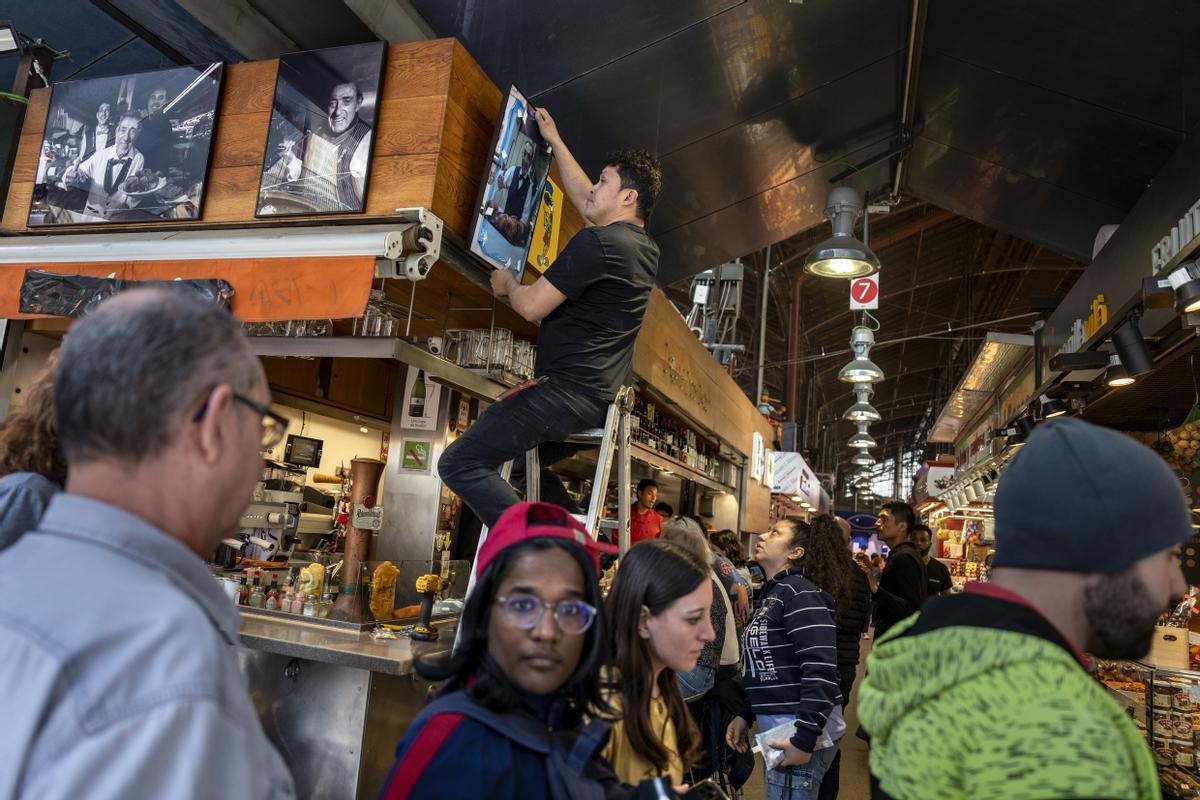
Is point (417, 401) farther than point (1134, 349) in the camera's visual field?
Yes

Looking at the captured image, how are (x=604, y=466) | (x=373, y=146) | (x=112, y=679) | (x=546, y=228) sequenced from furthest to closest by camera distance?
(x=546, y=228), (x=373, y=146), (x=604, y=466), (x=112, y=679)

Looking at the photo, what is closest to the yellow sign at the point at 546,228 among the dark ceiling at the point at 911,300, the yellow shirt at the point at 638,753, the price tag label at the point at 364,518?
the price tag label at the point at 364,518

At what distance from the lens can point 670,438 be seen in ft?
25.5

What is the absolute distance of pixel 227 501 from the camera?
98cm

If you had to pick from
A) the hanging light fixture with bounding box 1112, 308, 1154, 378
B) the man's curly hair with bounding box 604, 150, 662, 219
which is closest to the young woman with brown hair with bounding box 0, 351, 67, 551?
the man's curly hair with bounding box 604, 150, 662, 219

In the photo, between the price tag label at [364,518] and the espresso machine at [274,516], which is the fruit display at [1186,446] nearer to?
the price tag label at [364,518]

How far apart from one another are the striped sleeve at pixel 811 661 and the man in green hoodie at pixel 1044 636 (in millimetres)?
2076

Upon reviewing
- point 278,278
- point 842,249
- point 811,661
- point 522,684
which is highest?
point 842,249

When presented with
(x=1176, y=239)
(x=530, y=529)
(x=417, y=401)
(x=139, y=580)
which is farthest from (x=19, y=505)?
(x=1176, y=239)

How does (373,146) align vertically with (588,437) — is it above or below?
above

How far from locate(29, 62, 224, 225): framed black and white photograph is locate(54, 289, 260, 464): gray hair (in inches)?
118

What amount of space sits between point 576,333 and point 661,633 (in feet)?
3.56

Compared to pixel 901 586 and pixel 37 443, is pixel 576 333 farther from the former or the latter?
pixel 901 586

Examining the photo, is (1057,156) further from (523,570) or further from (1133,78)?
(523,570)
